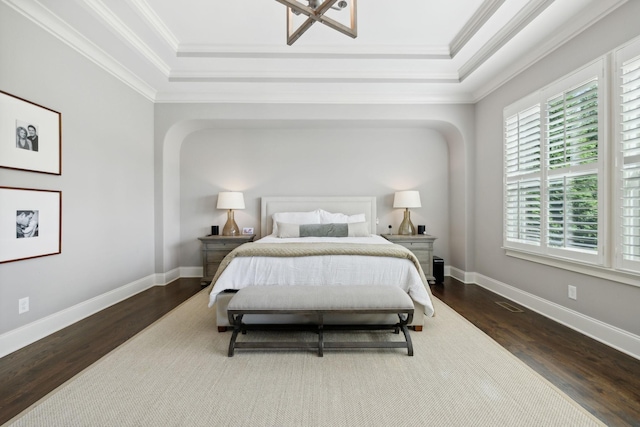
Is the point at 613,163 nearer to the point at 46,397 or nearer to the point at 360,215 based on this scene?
the point at 360,215

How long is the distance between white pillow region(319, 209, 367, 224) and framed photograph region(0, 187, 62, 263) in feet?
10.1

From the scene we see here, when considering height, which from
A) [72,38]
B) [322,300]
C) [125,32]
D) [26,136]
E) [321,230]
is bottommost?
[322,300]

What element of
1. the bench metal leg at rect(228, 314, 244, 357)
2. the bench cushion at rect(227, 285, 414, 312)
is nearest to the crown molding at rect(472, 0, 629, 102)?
the bench cushion at rect(227, 285, 414, 312)

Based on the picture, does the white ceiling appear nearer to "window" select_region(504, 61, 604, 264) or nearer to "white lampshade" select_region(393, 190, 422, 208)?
"window" select_region(504, 61, 604, 264)

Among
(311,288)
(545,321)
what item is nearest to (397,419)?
(311,288)

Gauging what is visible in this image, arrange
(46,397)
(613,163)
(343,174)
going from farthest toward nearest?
1. (343,174)
2. (613,163)
3. (46,397)

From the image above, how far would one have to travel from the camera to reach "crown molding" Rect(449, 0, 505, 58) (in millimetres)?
2626

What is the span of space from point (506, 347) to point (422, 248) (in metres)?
2.03

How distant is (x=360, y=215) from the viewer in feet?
14.6

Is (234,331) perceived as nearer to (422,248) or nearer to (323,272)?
(323,272)

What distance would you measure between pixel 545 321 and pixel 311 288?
2.39 m

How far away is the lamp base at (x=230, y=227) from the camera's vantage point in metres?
4.40

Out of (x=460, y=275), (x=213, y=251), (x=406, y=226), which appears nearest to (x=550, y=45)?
(x=406, y=226)

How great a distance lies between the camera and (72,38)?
2662mm
